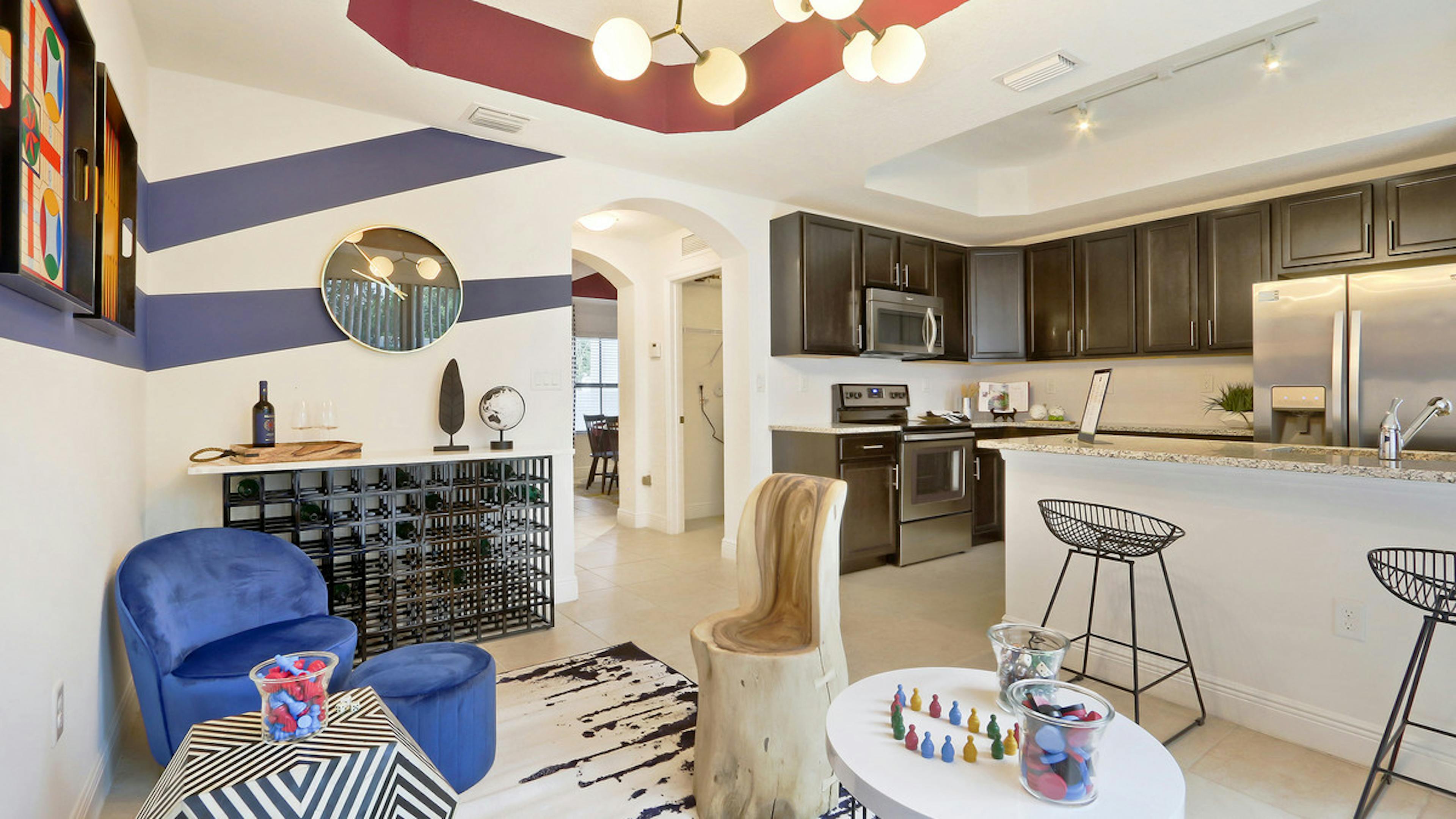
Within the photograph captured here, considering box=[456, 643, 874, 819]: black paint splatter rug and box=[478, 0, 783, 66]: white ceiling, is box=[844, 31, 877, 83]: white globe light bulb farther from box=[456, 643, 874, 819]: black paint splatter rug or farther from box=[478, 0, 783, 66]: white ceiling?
box=[456, 643, 874, 819]: black paint splatter rug

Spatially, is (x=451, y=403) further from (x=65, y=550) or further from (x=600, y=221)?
(x=600, y=221)

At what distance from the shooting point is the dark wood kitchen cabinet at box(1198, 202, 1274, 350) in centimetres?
414

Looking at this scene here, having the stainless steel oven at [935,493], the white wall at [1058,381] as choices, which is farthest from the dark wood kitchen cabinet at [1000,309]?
the stainless steel oven at [935,493]

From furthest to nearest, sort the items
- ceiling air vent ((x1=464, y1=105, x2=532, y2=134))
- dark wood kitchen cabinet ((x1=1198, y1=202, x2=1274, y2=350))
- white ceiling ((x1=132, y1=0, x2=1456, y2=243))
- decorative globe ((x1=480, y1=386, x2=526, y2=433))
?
dark wood kitchen cabinet ((x1=1198, y1=202, x2=1274, y2=350)) → decorative globe ((x1=480, y1=386, x2=526, y2=433)) → ceiling air vent ((x1=464, y1=105, x2=532, y2=134)) → white ceiling ((x1=132, y1=0, x2=1456, y2=243))

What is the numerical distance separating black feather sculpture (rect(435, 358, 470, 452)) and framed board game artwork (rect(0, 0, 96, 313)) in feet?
5.25

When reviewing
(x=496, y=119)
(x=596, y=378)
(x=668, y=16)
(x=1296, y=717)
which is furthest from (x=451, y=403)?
(x=596, y=378)

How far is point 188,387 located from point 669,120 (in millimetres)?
2480

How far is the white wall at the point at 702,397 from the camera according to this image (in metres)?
6.16

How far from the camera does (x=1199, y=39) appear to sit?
8.29 ft

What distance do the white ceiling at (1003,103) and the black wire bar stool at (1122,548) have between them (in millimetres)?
1754

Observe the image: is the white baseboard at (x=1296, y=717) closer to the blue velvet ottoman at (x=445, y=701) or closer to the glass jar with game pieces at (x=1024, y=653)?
the glass jar with game pieces at (x=1024, y=653)

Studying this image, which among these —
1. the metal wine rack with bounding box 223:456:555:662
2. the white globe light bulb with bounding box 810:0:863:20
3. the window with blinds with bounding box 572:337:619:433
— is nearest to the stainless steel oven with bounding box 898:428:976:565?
the metal wine rack with bounding box 223:456:555:662

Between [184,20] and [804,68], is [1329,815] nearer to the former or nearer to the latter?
[804,68]

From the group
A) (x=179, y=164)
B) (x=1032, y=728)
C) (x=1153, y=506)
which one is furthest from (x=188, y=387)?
(x=1153, y=506)
